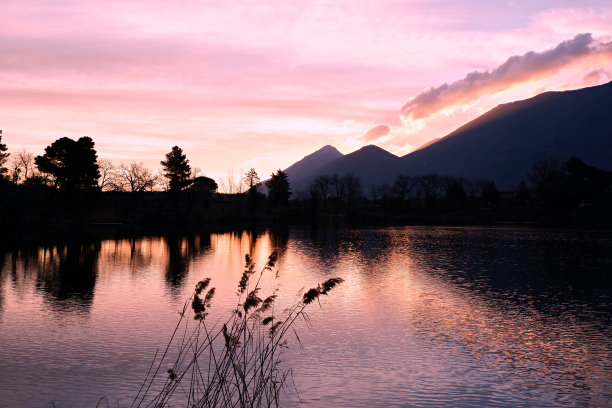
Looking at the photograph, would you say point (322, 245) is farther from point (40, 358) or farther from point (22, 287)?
point (40, 358)

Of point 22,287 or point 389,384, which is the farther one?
point 22,287

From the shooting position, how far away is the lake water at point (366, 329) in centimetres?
1435

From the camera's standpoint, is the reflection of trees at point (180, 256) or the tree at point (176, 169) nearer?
the reflection of trees at point (180, 256)

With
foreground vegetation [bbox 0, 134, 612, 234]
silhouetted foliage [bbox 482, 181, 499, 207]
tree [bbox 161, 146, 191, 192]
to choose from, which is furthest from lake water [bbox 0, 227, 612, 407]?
silhouetted foliage [bbox 482, 181, 499, 207]

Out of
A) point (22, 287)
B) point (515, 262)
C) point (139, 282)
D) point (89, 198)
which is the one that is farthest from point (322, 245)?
point (89, 198)

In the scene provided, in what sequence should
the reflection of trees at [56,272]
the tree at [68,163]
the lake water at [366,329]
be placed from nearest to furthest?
the lake water at [366,329], the reflection of trees at [56,272], the tree at [68,163]


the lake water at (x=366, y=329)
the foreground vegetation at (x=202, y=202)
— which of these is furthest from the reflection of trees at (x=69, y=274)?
the foreground vegetation at (x=202, y=202)

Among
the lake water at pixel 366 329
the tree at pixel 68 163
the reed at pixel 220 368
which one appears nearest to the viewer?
the reed at pixel 220 368

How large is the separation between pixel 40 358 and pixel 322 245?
44.7 m

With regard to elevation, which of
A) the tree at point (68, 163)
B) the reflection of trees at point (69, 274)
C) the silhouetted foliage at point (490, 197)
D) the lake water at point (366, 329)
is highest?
the tree at point (68, 163)

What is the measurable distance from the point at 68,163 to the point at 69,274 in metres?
63.7

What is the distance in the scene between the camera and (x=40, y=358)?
16875 mm

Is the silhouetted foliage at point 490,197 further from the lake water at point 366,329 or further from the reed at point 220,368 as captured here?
the reed at point 220,368

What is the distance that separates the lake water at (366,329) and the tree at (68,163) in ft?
168
